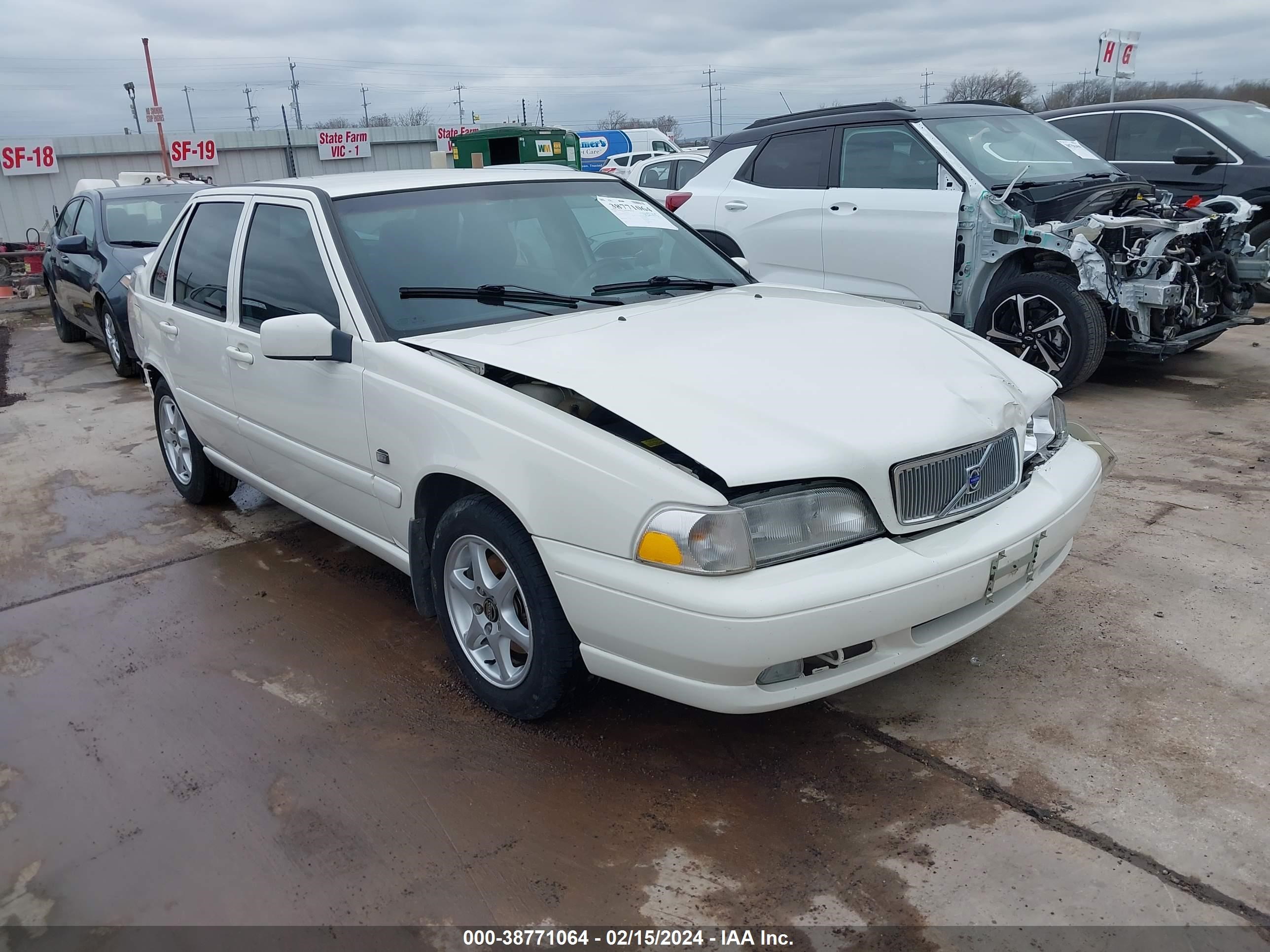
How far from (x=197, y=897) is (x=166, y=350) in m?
3.34

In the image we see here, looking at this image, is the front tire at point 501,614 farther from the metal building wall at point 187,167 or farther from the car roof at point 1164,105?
the metal building wall at point 187,167

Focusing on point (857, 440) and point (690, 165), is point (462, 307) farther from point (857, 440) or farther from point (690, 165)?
point (690, 165)

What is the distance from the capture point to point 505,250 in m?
3.75

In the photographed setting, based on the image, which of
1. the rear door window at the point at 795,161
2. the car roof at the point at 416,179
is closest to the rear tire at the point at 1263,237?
the rear door window at the point at 795,161

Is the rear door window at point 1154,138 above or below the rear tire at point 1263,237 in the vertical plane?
above

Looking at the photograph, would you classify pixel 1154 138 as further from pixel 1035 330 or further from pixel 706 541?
pixel 706 541

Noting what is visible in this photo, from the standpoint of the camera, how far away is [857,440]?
2617 millimetres

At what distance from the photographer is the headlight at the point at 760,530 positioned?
2463mm

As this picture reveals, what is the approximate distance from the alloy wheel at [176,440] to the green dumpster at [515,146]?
1289 centimetres

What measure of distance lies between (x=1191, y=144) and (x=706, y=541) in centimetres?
881

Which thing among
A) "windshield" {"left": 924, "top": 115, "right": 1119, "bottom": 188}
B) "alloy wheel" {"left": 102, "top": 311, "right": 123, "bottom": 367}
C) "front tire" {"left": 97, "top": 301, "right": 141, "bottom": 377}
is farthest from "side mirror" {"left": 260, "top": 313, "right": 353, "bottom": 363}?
"alloy wheel" {"left": 102, "top": 311, "right": 123, "bottom": 367}

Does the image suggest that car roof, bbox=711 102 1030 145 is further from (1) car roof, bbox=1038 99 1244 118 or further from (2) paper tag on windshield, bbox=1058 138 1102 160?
(1) car roof, bbox=1038 99 1244 118

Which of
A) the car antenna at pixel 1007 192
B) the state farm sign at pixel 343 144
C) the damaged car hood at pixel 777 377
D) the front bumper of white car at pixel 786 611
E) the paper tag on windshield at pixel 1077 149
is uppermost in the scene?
the state farm sign at pixel 343 144

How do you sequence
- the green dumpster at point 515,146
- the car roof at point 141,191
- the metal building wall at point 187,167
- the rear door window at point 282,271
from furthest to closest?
the metal building wall at point 187,167 → the green dumpster at point 515,146 → the car roof at point 141,191 → the rear door window at point 282,271
